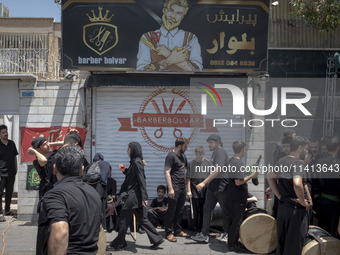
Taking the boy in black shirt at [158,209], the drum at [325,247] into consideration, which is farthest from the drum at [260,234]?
the boy in black shirt at [158,209]

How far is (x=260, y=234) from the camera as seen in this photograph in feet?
22.7

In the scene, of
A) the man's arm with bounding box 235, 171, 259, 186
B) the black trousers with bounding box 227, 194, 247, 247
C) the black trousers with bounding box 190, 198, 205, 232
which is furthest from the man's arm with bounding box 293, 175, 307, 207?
the black trousers with bounding box 190, 198, 205, 232

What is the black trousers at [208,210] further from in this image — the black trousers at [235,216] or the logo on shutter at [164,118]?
the logo on shutter at [164,118]

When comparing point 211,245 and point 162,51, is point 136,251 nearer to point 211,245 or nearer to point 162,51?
point 211,245

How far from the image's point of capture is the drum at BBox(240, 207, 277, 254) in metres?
6.92

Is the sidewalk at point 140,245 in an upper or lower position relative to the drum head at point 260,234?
lower

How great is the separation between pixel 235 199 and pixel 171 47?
3.42m

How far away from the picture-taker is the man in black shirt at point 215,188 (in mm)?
7281

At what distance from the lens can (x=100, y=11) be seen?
8727 mm

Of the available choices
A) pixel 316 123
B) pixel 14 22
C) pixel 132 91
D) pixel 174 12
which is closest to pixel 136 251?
pixel 132 91

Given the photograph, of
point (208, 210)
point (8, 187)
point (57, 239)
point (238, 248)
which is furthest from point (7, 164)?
point (57, 239)

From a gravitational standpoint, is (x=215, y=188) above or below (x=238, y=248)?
above

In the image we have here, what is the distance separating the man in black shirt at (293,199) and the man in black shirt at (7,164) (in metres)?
5.81

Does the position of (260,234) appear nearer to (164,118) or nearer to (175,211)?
(175,211)
